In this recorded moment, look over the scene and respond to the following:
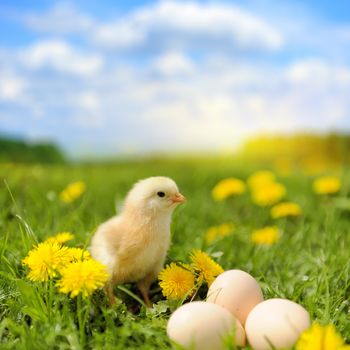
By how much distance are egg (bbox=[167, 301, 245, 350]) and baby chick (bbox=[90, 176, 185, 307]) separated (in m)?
0.49

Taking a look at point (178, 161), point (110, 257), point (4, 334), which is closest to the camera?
point (4, 334)

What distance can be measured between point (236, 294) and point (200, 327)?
11.9 inches

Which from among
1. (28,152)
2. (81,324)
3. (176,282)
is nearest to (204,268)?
(176,282)

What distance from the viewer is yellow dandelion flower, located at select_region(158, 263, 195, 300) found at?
214 cm

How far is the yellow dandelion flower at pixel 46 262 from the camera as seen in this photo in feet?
6.63

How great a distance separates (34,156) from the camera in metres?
11.0

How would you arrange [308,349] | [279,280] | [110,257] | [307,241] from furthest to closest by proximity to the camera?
1. [307,241]
2. [279,280]
3. [110,257]
4. [308,349]

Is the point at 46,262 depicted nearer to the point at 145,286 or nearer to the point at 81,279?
the point at 81,279

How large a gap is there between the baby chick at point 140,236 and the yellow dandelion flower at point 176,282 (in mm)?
130

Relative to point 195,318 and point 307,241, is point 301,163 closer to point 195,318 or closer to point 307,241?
point 307,241

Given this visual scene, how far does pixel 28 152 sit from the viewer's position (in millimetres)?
10922

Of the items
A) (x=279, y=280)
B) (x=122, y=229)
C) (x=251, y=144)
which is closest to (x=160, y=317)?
A: (x=122, y=229)

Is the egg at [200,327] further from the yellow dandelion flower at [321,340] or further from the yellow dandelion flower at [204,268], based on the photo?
the yellow dandelion flower at [204,268]

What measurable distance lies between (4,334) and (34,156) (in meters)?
9.33
